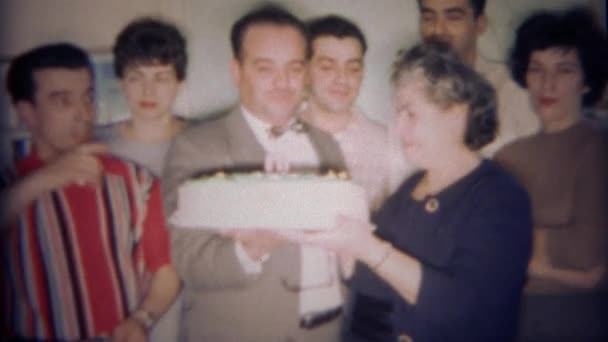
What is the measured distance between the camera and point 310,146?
1.63 meters

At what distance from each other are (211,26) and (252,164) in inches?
19.2

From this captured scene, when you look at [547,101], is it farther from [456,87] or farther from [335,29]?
[335,29]

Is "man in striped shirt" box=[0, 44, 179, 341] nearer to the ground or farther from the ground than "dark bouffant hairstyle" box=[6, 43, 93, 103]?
nearer to the ground

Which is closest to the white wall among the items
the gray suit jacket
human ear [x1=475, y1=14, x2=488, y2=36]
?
human ear [x1=475, y1=14, x2=488, y2=36]

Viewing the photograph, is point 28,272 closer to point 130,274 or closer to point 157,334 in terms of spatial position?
point 130,274

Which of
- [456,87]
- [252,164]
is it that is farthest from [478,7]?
[252,164]

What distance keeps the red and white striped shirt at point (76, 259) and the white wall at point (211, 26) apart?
1.23 feet

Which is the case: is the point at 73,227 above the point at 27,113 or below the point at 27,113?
below

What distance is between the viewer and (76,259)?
1.44 m

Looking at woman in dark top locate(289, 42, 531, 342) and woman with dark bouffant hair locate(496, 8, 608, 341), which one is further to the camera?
woman with dark bouffant hair locate(496, 8, 608, 341)

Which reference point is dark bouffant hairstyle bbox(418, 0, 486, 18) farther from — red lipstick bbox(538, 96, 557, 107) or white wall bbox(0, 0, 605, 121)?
red lipstick bbox(538, 96, 557, 107)

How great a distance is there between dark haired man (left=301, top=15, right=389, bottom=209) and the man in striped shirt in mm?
617

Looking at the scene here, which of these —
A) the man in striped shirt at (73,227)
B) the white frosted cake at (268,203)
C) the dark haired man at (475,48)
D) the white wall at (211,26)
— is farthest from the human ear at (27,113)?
the dark haired man at (475,48)

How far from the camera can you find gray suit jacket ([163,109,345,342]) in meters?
1.49
